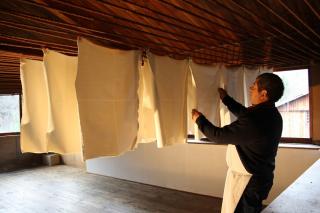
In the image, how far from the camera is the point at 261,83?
5.84 ft

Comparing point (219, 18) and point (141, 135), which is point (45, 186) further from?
point (219, 18)

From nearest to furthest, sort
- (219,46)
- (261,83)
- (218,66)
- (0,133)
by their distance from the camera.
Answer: (261,83), (219,46), (218,66), (0,133)

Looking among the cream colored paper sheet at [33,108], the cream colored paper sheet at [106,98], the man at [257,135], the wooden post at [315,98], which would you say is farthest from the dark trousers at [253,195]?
the wooden post at [315,98]

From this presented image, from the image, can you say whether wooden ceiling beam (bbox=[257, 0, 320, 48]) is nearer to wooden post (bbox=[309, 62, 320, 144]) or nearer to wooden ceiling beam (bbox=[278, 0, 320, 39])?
wooden ceiling beam (bbox=[278, 0, 320, 39])

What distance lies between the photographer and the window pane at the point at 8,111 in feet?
22.4

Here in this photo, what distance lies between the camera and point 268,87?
68.8 inches

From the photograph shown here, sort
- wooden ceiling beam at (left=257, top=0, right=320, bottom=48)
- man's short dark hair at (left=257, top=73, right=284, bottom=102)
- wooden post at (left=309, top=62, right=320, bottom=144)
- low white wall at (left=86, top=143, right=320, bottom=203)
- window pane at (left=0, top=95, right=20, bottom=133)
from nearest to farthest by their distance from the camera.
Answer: wooden ceiling beam at (left=257, top=0, right=320, bottom=48), man's short dark hair at (left=257, top=73, right=284, bottom=102), wooden post at (left=309, top=62, right=320, bottom=144), low white wall at (left=86, top=143, right=320, bottom=203), window pane at (left=0, top=95, right=20, bottom=133)

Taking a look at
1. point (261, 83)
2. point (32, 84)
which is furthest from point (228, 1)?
point (32, 84)

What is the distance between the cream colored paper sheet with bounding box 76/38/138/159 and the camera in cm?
178

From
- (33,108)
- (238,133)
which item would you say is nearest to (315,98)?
(238,133)

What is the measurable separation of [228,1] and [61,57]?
1.17 meters

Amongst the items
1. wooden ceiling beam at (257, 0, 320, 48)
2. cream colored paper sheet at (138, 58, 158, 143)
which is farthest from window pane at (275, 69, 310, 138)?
cream colored paper sheet at (138, 58, 158, 143)

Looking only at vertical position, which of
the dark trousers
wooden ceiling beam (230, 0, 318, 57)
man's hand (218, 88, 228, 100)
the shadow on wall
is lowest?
the shadow on wall

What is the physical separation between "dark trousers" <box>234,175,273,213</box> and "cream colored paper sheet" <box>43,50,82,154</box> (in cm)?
115
